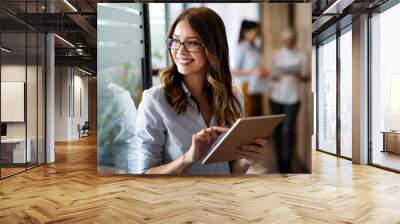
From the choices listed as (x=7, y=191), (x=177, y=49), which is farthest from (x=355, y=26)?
(x=7, y=191)

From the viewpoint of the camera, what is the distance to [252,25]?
18.6ft

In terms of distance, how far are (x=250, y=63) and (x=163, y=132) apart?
1534 mm

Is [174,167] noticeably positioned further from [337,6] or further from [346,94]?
[346,94]

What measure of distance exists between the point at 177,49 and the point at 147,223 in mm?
2560

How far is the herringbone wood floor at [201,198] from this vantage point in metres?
3.97

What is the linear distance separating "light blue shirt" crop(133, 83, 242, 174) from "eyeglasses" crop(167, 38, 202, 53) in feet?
1.67

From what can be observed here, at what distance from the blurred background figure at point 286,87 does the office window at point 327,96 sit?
4423 millimetres

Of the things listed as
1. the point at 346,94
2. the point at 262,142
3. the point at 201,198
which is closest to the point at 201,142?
the point at 262,142

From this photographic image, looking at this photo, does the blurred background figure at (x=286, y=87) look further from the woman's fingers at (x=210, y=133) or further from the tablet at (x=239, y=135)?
the woman's fingers at (x=210, y=133)

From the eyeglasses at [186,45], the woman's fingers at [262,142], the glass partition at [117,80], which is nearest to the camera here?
the eyeglasses at [186,45]

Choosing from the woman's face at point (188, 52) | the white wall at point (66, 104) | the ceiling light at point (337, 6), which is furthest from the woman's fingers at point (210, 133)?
the white wall at point (66, 104)

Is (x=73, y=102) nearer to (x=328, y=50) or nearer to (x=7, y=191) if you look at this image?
(x=328, y=50)

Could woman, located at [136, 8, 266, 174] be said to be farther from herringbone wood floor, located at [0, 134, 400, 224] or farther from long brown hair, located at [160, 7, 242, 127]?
herringbone wood floor, located at [0, 134, 400, 224]

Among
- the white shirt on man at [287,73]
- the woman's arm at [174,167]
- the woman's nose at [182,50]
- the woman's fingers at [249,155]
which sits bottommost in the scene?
the woman's arm at [174,167]
